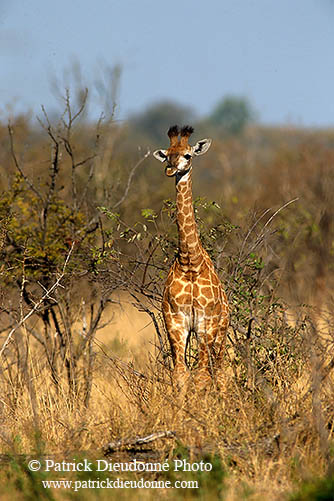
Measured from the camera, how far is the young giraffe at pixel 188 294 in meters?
6.84

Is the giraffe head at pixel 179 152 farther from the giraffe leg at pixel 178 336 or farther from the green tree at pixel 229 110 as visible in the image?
the green tree at pixel 229 110

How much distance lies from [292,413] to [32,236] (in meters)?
3.53

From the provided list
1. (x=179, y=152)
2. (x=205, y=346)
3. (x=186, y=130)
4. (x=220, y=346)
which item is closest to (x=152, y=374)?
(x=205, y=346)

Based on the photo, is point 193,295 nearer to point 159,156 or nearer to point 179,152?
point 179,152

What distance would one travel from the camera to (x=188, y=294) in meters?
6.83

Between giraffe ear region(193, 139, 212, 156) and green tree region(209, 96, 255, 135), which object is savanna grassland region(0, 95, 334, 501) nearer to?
giraffe ear region(193, 139, 212, 156)

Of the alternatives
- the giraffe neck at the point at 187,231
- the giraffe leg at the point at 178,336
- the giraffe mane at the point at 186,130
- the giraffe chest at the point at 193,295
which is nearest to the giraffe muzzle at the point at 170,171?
the giraffe neck at the point at 187,231

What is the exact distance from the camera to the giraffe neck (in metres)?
6.83

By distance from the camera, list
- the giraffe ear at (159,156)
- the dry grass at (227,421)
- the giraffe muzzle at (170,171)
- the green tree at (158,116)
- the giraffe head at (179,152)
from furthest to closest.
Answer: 1. the green tree at (158,116)
2. the giraffe ear at (159,156)
3. the giraffe head at (179,152)
4. the giraffe muzzle at (170,171)
5. the dry grass at (227,421)

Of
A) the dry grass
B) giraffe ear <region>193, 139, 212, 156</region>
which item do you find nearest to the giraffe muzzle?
giraffe ear <region>193, 139, 212, 156</region>

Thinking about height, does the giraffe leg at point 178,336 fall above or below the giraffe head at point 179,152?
below

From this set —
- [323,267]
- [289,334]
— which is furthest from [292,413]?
[323,267]

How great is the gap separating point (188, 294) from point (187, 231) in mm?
585

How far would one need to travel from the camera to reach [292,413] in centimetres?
602
